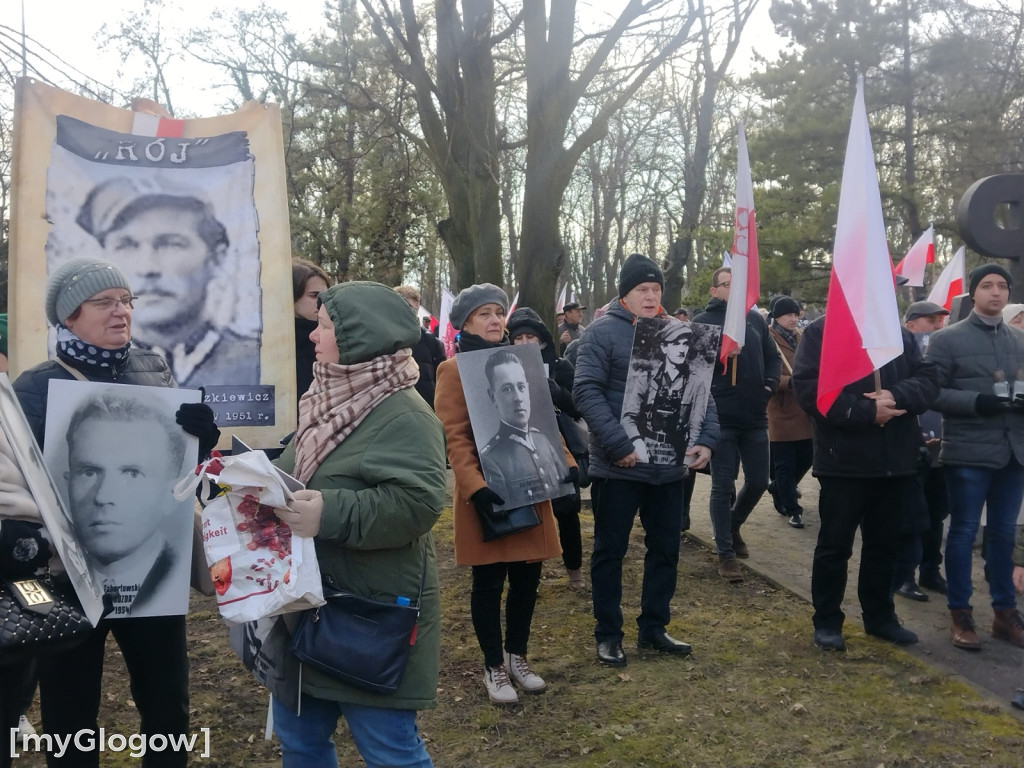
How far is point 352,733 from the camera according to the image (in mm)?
2568

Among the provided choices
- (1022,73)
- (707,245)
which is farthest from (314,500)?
(1022,73)

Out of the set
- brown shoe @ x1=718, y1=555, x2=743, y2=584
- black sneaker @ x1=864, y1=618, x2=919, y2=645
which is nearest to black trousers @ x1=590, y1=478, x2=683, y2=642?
black sneaker @ x1=864, y1=618, x2=919, y2=645

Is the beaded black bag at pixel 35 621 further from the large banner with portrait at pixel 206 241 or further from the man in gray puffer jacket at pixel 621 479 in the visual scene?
the man in gray puffer jacket at pixel 621 479

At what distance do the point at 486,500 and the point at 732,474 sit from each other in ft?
9.56

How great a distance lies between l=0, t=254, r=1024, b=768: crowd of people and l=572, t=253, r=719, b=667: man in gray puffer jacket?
0.04 ft

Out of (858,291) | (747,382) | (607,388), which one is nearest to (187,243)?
(607,388)

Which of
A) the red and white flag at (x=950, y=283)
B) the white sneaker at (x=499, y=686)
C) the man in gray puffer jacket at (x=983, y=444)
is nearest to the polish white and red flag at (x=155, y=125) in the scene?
the white sneaker at (x=499, y=686)

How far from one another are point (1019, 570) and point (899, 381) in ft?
4.06

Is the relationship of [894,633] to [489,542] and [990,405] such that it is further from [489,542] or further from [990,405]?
[489,542]

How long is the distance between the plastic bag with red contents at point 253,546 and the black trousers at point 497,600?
191 centimetres

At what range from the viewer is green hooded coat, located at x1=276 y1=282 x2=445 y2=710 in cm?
244

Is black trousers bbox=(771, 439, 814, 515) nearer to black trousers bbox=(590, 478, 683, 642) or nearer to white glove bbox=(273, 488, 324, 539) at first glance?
black trousers bbox=(590, 478, 683, 642)

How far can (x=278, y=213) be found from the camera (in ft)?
10.9

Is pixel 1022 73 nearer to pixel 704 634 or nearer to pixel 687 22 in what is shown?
pixel 687 22
